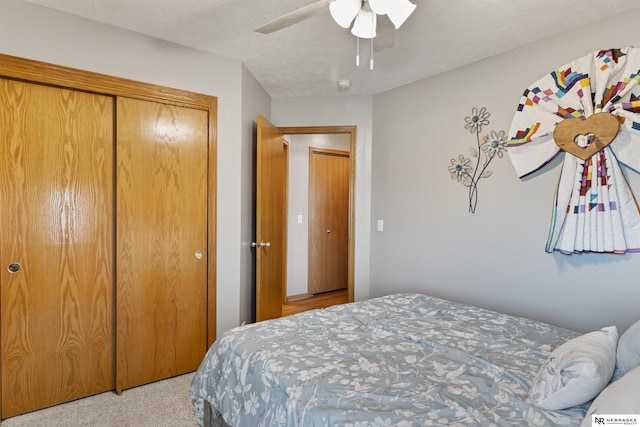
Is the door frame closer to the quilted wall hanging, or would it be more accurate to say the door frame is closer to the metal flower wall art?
the metal flower wall art

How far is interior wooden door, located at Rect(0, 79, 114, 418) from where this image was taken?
2.06 meters

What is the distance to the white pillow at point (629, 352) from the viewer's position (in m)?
1.12

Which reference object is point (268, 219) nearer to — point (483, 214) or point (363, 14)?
point (483, 214)

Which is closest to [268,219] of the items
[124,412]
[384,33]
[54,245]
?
[54,245]

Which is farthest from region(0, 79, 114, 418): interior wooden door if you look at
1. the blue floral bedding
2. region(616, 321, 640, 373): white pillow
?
region(616, 321, 640, 373): white pillow

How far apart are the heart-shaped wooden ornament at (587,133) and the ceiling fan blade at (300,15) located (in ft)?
5.26

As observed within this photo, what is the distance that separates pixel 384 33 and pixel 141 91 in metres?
1.63

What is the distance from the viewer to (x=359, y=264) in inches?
143

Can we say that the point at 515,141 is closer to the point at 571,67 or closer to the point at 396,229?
the point at 571,67

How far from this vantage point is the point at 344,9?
154cm

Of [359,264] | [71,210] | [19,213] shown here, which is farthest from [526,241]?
[19,213]

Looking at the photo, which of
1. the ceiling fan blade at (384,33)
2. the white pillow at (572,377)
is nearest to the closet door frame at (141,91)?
the ceiling fan blade at (384,33)

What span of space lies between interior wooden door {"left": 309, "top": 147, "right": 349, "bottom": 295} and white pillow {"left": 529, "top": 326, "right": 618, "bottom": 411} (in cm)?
391

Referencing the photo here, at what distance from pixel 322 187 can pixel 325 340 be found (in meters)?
3.60
